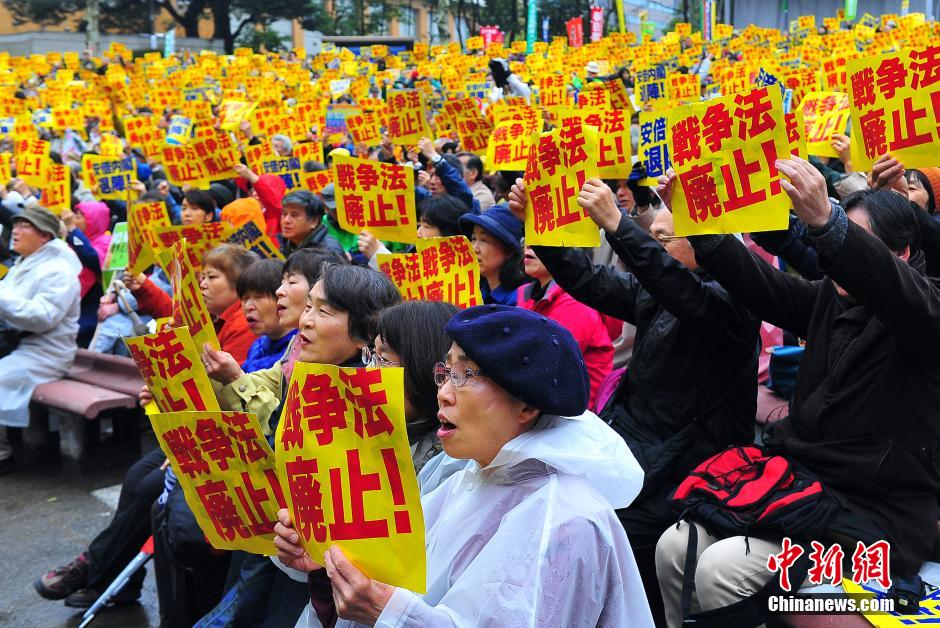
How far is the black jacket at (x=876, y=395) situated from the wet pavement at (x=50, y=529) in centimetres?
301

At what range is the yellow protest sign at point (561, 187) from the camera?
354cm

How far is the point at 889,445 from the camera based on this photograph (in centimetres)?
261

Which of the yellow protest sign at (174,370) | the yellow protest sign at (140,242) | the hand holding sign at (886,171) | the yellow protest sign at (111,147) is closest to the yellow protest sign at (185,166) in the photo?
the yellow protest sign at (140,242)

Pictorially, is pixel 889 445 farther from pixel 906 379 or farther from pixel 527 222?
pixel 527 222

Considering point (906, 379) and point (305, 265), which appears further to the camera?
point (305, 265)

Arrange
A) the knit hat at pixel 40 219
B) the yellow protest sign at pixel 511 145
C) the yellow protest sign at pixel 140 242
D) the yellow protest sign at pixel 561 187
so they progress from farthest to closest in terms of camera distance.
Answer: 1. the yellow protest sign at pixel 511 145
2. the knit hat at pixel 40 219
3. the yellow protest sign at pixel 140 242
4. the yellow protest sign at pixel 561 187

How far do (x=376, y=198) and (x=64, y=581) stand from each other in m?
2.50

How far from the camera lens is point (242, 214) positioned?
7.26 metres

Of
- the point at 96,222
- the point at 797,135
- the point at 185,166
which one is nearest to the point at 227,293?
the point at 797,135

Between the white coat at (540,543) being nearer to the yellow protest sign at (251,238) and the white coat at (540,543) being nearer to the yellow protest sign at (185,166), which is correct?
the yellow protest sign at (251,238)

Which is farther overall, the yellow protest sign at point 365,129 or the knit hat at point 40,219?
the yellow protest sign at point 365,129

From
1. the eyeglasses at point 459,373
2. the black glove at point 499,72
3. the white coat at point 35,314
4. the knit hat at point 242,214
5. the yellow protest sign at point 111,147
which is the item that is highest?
the black glove at point 499,72

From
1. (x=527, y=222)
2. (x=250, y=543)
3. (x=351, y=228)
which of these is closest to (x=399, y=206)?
(x=351, y=228)

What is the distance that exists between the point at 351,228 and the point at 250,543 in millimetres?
3093
